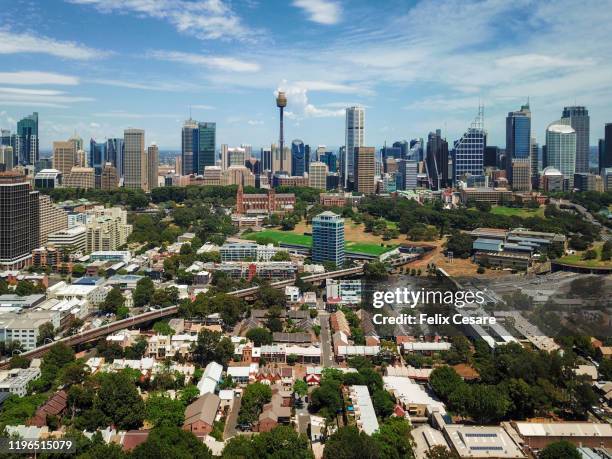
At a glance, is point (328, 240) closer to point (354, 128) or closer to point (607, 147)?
point (354, 128)

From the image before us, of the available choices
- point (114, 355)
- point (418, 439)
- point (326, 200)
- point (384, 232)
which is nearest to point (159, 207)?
point (326, 200)

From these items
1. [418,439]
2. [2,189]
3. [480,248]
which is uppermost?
[2,189]

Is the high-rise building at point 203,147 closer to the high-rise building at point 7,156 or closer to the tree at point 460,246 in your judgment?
the high-rise building at point 7,156

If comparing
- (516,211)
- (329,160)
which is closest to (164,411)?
(516,211)

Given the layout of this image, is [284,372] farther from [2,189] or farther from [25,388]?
[2,189]

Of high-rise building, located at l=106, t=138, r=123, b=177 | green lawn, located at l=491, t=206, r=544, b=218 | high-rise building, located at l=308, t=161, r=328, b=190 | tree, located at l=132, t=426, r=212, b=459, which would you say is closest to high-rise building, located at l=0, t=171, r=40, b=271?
tree, located at l=132, t=426, r=212, b=459

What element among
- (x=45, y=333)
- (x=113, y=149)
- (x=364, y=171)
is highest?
(x=113, y=149)
